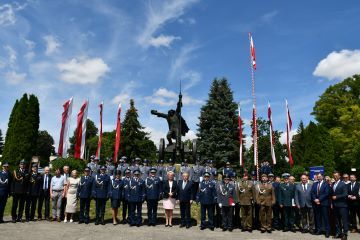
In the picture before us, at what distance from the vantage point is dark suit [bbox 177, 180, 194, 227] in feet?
36.6

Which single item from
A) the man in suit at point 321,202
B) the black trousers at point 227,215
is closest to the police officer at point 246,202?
the black trousers at point 227,215

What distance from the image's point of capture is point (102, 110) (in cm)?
2147

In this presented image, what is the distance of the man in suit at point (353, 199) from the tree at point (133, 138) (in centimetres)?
3135

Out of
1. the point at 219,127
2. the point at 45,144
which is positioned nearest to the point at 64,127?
the point at 219,127

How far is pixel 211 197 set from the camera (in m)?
11.0

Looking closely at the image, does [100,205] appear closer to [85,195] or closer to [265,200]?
[85,195]

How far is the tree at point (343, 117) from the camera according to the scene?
32344 mm

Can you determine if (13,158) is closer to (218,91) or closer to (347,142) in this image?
(218,91)

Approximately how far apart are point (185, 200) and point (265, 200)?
259cm

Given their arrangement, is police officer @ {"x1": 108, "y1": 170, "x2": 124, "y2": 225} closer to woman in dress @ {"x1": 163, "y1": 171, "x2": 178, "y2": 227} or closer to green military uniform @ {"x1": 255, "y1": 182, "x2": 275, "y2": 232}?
woman in dress @ {"x1": 163, "y1": 171, "x2": 178, "y2": 227}

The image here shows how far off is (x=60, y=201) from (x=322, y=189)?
8.76 meters

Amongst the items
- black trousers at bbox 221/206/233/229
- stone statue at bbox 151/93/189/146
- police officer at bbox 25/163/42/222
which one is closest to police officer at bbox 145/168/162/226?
black trousers at bbox 221/206/233/229

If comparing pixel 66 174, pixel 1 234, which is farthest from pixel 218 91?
pixel 1 234

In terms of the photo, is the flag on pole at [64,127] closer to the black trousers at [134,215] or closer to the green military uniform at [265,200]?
the black trousers at [134,215]
